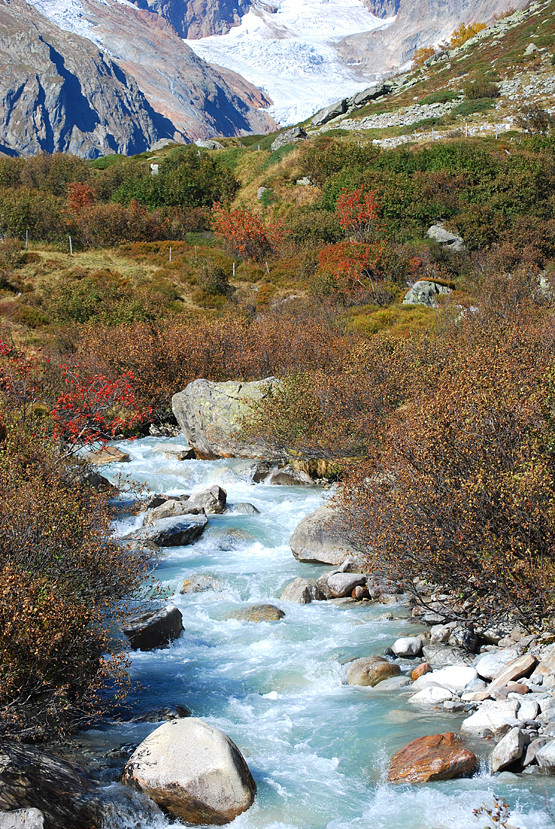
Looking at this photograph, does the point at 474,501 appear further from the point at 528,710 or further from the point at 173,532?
the point at 173,532

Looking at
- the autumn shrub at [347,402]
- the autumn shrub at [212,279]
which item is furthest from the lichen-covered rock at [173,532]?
the autumn shrub at [212,279]

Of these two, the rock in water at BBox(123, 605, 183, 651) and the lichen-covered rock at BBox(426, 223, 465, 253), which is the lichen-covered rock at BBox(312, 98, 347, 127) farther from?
the rock in water at BBox(123, 605, 183, 651)

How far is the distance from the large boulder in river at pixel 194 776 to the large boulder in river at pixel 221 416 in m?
13.1

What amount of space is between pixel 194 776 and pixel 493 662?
3.71 metres

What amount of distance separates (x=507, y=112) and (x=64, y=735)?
197 ft

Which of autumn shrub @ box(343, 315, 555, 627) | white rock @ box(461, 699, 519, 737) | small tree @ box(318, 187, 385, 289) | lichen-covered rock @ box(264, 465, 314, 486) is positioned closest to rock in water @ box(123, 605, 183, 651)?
autumn shrub @ box(343, 315, 555, 627)

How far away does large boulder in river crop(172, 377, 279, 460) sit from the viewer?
1989cm

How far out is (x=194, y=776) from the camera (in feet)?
20.5

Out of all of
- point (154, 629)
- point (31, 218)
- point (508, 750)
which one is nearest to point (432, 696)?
point (508, 750)

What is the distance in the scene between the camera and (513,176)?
43.2 m

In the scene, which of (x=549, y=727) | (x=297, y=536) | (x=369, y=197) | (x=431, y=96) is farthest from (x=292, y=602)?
(x=431, y=96)

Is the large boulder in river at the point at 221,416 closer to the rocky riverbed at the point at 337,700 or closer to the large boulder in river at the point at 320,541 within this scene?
the large boulder in river at the point at 320,541

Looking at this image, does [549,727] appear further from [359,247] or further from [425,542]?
[359,247]

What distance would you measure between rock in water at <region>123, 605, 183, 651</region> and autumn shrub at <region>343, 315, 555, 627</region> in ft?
9.82
